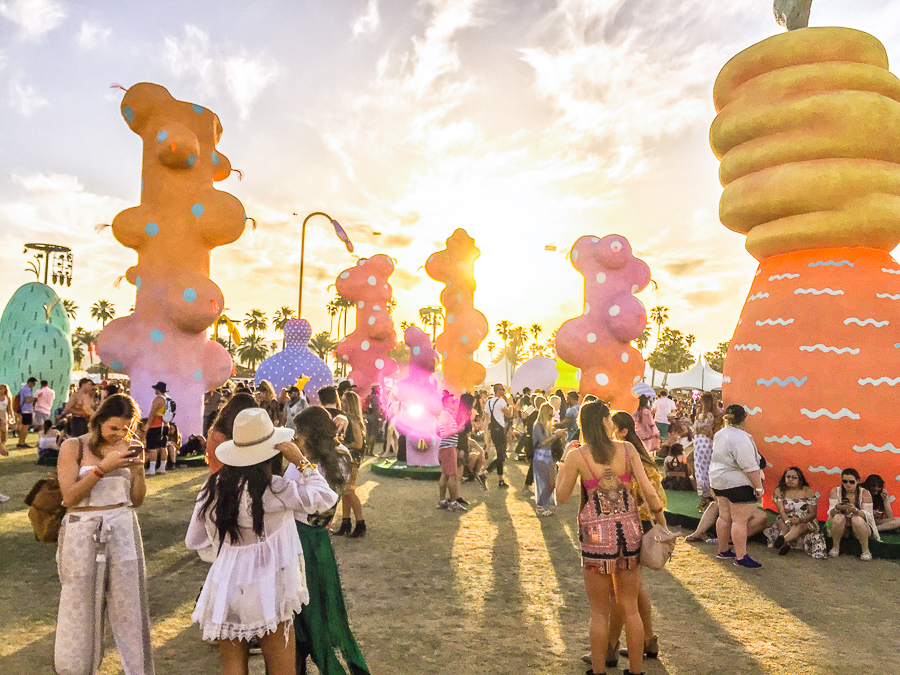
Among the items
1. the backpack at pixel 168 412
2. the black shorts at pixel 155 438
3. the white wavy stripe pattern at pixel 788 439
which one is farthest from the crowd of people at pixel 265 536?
the backpack at pixel 168 412

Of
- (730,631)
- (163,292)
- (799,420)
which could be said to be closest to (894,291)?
(799,420)

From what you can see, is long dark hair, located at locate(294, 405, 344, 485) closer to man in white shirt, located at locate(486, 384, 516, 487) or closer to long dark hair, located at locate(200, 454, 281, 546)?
long dark hair, located at locate(200, 454, 281, 546)

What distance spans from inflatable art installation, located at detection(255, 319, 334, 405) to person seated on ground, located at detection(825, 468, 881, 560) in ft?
43.9

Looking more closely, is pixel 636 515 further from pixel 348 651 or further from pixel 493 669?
pixel 348 651

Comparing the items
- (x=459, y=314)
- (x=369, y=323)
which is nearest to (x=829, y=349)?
(x=459, y=314)

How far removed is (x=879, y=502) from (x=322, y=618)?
678 centimetres

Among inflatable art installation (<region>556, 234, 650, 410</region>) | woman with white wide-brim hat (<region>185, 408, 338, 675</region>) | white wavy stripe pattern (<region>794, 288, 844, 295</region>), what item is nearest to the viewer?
woman with white wide-brim hat (<region>185, 408, 338, 675</region>)

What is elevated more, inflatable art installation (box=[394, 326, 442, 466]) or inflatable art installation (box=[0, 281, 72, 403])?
inflatable art installation (box=[0, 281, 72, 403])

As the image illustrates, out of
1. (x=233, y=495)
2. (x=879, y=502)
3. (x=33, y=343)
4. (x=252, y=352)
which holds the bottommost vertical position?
(x=879, y=502)

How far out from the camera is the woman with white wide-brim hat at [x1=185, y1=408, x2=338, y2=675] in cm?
270

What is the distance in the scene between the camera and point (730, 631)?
454 cm

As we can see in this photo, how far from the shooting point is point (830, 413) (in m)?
7.48

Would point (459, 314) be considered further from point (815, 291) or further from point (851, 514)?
point (851, 514)

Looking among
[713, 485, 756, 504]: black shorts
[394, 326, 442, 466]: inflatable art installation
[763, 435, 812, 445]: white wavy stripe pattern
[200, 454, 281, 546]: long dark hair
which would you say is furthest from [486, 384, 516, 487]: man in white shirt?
[200, 454, 281, 546]: long dark hair
